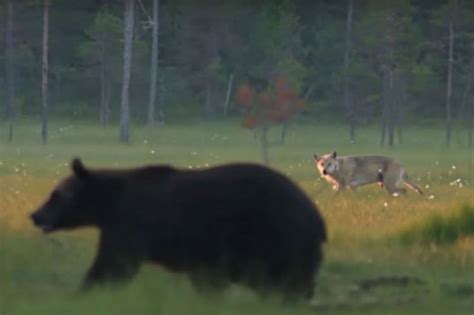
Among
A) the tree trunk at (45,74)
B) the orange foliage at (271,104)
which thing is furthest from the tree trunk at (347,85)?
the tree trunk at (45,74)

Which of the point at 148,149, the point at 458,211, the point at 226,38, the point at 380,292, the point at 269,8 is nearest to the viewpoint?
the point at 380,292

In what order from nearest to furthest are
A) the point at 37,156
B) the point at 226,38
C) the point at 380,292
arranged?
the point at 380,292 → the point at 37,156 → the point at 226,38

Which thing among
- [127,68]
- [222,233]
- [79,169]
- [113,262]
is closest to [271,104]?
[127,68]

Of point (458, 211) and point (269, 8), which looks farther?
point (269, 8)

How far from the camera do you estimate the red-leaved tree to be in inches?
1332

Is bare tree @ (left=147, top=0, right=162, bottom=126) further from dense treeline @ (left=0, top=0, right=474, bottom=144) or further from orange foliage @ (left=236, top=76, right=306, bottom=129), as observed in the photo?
orange foliage @ (left=236, top=76, right=306, bottom=129)

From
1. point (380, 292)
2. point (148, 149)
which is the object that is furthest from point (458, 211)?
point (148, 149)

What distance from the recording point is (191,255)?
32.6 ft

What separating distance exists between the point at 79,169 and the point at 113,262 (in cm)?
82

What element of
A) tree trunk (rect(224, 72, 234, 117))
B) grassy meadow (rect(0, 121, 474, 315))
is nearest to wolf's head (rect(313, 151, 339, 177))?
grassy meadow (rect(0, 121, 474, 315))

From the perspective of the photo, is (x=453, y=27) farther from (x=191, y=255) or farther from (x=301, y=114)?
(x=191, y=255)

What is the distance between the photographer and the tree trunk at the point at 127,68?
131 ft

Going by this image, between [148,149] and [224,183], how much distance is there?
25450 millimetres

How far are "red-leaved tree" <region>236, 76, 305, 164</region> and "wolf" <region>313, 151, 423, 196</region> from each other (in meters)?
7.94
